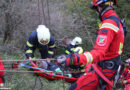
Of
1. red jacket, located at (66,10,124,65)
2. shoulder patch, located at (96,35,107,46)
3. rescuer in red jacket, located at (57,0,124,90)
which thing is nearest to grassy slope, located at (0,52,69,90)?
rescuer in red jacket, located at (57,0,124,90)

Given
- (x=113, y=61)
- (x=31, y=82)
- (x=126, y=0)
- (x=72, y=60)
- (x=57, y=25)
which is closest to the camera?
(x=72, y=60)

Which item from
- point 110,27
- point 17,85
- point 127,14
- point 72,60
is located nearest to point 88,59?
point 72,60

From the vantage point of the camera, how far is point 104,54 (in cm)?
189

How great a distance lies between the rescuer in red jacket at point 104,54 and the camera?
183 centimetres

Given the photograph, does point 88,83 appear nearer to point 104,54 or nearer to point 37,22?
point 104,54

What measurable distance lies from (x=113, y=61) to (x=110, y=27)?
2.11 feet

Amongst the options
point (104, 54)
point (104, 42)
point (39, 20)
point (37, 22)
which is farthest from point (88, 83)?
point (37, 22)

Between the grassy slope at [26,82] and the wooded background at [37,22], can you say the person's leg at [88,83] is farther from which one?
the wooded background at [37,22]

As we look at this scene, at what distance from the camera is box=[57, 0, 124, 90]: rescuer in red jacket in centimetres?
183

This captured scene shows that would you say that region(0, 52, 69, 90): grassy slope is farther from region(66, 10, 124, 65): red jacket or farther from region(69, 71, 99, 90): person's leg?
region(66, 10, 124, 65): red jacket

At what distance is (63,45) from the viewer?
23.5ft

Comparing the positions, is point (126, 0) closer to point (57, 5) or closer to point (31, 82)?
point (57, 5)

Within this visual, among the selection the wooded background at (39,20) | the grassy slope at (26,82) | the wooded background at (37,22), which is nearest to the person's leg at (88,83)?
the grassy slope at (26,82)

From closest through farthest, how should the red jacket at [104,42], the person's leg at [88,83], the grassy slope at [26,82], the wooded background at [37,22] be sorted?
the red jacket at [104,42]
the person's leg at [88,83]
the grassy slope at [26,82]
the wooded background at [37,22]
